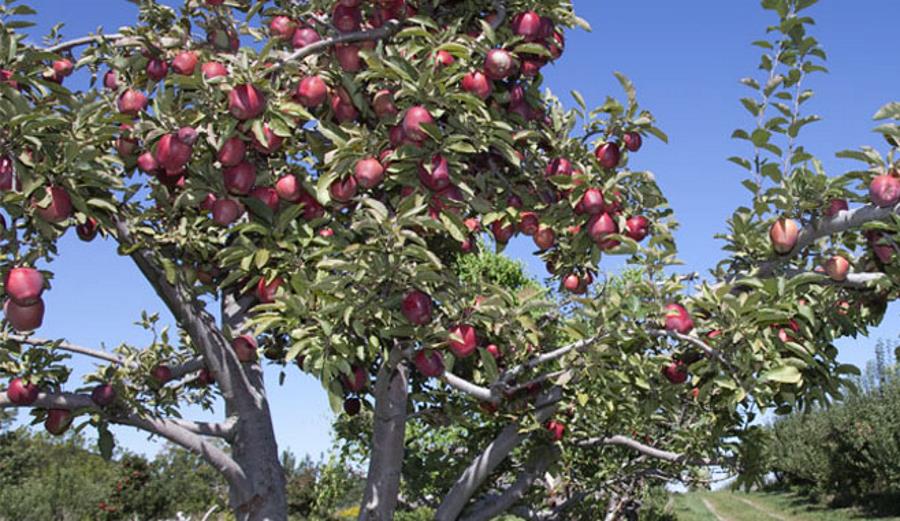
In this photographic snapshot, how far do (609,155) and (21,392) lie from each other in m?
4.48

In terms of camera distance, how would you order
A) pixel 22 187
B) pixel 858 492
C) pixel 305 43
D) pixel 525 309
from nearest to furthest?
pixel 22 187
pixel 525 309
pixel 305 43
pixel 858 492

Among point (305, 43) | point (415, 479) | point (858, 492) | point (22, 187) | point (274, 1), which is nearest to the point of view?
point (22, 187)

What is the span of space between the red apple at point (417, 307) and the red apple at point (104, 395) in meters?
2.92

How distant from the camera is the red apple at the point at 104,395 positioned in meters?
5.79

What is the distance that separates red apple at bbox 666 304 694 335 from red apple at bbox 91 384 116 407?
13.3ft

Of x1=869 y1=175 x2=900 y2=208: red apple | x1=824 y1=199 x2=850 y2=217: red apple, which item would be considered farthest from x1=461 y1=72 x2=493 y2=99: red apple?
x1=869 y1=175 x2=900 y2=208: red apple

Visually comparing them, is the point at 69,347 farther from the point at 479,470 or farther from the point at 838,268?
the point at 838,268

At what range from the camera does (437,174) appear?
4156mm

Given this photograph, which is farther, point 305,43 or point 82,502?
point 82,502

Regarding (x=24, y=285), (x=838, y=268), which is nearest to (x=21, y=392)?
(x=24, y=285)

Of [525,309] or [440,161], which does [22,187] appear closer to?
[440,161]

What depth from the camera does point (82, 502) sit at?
31.7m

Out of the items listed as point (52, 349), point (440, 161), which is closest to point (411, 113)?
point (440, 161)

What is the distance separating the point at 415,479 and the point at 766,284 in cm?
506
